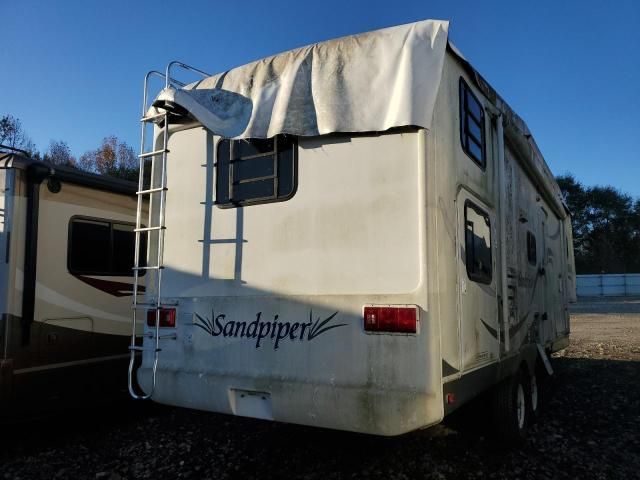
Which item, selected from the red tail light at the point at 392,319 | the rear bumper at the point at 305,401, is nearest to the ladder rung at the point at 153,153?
the rear bumper at the point at 305,401

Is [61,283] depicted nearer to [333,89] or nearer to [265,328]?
[265,328]

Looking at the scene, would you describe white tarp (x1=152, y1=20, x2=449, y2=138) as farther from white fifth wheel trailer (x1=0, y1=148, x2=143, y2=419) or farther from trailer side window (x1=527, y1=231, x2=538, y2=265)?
trailer side window (x1=527, y1=231, x2=538, y2=265)

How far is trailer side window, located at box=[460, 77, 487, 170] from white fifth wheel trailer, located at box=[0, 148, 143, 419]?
3843 mm

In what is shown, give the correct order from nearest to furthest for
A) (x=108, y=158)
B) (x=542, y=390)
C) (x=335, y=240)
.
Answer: (x=335, y=240), (x=542, y=390), (x=108, y=158)

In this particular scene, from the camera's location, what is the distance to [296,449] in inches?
183

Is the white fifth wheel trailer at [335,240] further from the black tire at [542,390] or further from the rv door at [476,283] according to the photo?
the black tire at [542,390]

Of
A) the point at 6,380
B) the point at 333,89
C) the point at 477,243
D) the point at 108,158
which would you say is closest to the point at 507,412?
the point at 477,243

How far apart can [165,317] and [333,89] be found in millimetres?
2255

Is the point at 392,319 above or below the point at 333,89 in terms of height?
below

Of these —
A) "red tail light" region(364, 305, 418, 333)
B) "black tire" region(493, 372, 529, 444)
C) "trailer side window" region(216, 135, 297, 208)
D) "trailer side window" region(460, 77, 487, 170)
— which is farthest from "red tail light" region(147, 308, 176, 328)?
"black tire" region(493, 372, 529, 444)

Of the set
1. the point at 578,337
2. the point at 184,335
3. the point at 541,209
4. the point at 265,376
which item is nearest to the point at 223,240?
the point at 184,335

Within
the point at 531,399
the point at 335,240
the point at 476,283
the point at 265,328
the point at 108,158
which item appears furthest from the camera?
the point at 108,158

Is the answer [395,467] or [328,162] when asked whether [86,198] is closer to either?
[328,162]

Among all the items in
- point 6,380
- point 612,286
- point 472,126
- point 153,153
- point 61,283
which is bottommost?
point 6,380
